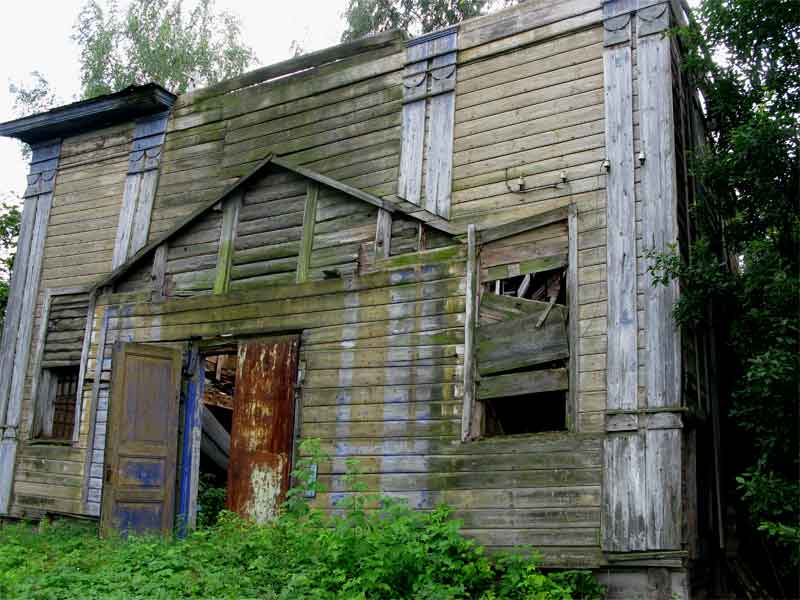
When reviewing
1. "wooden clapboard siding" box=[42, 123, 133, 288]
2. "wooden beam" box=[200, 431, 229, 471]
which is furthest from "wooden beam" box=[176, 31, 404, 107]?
"wooden beam" box=[200, 431, 229, 471]

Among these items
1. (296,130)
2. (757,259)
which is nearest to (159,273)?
(296,130)

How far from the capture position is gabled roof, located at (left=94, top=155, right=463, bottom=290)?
9868mm

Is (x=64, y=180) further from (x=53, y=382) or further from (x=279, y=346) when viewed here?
(x=279, y=346)

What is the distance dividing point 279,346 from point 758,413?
545cm

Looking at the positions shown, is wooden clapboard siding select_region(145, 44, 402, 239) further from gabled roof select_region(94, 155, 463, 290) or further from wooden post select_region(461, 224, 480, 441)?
wooden post select_region(461, 224, 480, 441)

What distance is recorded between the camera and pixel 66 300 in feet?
42.9

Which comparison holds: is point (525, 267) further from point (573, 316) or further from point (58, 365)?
point (58, 365)

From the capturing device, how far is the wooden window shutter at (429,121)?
10.3m

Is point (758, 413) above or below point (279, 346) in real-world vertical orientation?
below

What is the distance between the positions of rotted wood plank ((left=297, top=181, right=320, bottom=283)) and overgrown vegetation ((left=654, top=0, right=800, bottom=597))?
4.48 m

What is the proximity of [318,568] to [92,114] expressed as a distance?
886 centimetres

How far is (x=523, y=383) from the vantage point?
8664 mm

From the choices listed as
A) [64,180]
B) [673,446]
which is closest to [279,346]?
[673,446]

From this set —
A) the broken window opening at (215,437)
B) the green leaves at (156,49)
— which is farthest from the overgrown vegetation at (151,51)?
the broken window opening at (215,437)
